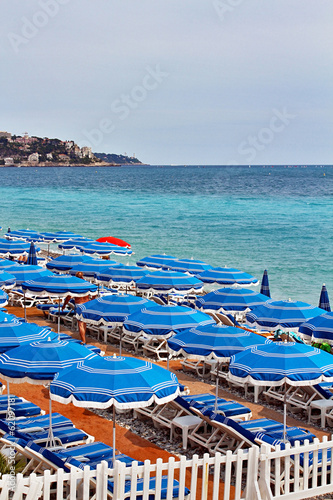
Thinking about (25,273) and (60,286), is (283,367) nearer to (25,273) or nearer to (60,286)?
(60,286)

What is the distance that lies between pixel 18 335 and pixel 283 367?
3.79 meters

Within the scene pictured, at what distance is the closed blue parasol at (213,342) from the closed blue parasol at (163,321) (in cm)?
70

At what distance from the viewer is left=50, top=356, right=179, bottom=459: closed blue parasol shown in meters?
6.74

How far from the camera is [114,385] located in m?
6.80

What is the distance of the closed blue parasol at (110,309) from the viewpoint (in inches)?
455

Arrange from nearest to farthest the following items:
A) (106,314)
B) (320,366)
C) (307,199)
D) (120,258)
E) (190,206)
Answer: (320,366), (106,314), (120,258), (190,206), (307,199)

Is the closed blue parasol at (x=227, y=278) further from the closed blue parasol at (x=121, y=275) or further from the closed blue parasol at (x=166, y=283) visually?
the closed blue parasol at (x=121, y=275)

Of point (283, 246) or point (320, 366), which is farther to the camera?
point (283, 246)

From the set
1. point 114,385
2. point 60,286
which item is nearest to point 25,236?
point 60,286

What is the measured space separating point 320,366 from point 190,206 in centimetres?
7328

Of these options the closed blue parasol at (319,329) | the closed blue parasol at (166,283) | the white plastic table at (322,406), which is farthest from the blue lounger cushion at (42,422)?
the closed blue parasol at (166,283)

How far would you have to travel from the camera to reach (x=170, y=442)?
892 cm

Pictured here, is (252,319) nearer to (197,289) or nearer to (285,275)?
(197,289)

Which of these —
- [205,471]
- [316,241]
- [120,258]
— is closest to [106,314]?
[205,471]
